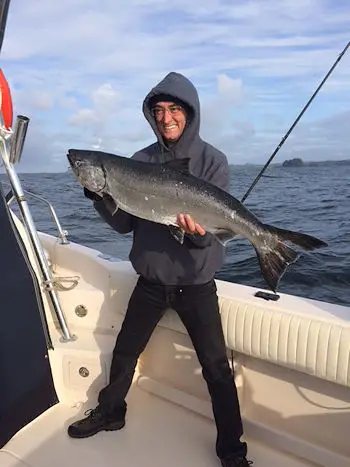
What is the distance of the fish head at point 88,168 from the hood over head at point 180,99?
590 mm

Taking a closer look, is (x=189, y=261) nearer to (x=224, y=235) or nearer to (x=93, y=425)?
(x=224, y=235)

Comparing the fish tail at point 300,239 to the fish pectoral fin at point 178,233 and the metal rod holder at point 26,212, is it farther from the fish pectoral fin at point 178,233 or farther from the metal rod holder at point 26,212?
the metal rod holder at point 26,212

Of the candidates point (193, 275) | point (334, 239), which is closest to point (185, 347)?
point (193, 275)

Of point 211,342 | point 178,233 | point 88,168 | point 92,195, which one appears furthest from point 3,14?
point 211,342

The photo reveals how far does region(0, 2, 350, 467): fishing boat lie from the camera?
130 inches

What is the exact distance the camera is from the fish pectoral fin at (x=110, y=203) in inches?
121

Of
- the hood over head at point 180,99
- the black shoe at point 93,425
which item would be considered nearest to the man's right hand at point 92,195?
the hood over head at point 180,99

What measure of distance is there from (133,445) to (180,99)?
2380 mm

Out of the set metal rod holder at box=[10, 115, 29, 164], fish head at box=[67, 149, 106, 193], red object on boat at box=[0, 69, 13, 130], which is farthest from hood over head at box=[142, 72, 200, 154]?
red object on boat at box=[0, 69, 13, 130]

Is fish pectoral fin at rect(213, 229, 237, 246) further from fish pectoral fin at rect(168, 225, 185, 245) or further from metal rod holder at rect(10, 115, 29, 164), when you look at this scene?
metal rod holder at rect(10, 115, 29, 164)

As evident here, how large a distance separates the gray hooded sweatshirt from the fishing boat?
50cm

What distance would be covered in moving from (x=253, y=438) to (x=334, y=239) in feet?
29.1

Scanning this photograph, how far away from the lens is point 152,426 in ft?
12.3

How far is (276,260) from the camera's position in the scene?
117 inches
